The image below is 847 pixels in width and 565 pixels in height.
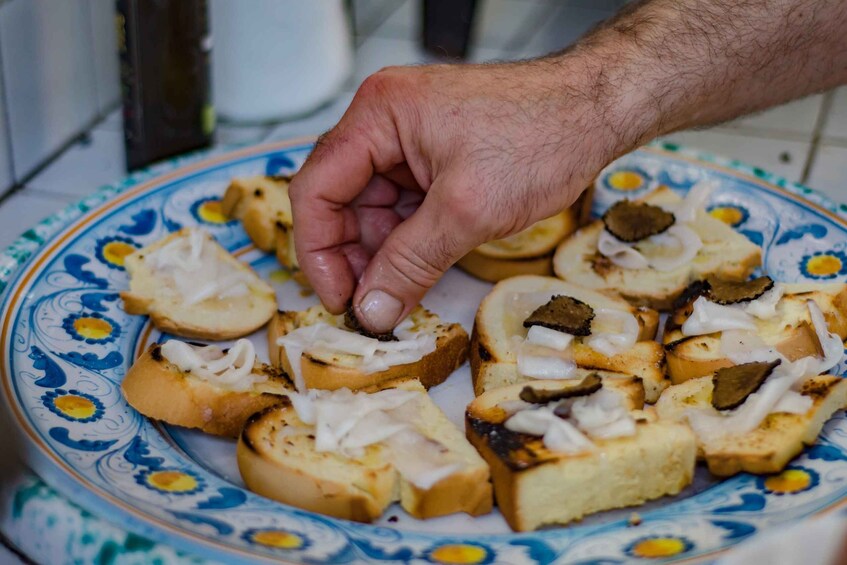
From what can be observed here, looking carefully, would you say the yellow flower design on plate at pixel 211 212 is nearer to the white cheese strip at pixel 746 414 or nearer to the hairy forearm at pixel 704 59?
the hairy forearm at pixel 704 59

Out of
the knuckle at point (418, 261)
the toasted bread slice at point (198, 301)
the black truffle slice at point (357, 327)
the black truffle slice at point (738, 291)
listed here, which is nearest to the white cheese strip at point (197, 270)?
the toasted bread slice at point (198, 301)

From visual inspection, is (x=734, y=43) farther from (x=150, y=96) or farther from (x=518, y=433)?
(x=150, y=96)

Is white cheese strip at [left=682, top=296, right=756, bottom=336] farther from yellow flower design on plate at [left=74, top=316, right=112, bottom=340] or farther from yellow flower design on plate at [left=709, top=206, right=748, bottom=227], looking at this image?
yellow flower design on plate at [left=74, top=316, right=112, bottom=340]

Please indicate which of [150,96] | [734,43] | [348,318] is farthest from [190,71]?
[734,43]

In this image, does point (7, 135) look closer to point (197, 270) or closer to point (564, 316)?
point (197, 270)

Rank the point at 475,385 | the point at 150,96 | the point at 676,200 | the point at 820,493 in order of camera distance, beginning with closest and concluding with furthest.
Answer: the point at 820,493 < the point at 475,385 < the point at 676,200 < the point at 150,96

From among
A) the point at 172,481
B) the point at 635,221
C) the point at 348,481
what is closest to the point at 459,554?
the point at 348,481
